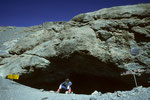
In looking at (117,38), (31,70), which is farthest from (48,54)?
(117,38)

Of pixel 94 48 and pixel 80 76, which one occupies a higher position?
pixel 94 48

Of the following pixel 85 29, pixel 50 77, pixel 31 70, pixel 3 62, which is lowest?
pixel 50 77

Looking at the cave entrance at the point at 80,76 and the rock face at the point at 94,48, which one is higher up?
the rock face at the point at 94,48

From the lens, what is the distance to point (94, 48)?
7.14m

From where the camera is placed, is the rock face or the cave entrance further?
the cave entrance

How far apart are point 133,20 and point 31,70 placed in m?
8.84

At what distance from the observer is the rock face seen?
6641 millimetres

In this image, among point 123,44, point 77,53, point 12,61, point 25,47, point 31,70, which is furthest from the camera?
point 25,47

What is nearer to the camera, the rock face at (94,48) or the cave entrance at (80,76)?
the rock face at (94,48)

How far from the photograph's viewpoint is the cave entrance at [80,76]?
25.0ft

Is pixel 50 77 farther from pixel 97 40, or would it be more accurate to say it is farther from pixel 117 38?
pixel 117 38

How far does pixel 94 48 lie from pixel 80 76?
15.4 feet

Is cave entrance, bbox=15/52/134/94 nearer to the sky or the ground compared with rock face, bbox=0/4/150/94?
nearer to the ground

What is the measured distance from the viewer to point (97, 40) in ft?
24.3
